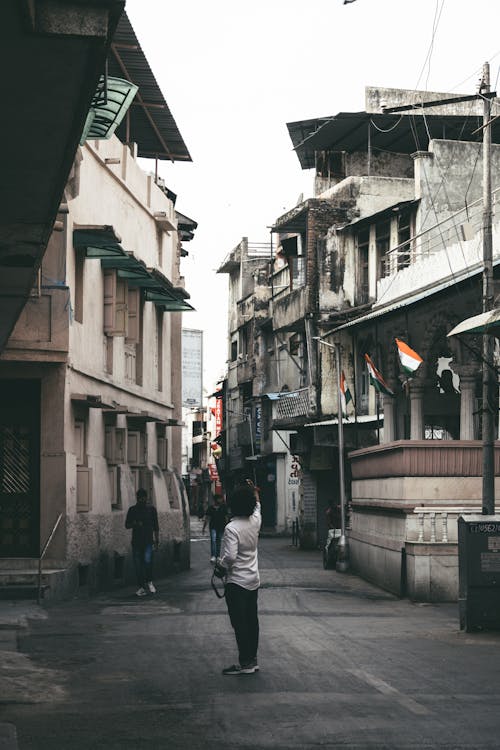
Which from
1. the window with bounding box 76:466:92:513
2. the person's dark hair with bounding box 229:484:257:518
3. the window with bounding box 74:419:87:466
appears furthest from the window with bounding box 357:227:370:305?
the person's dark hair with bounding box 229:484:257:518

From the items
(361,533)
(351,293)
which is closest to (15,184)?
(361,533)

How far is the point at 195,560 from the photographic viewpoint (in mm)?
39344

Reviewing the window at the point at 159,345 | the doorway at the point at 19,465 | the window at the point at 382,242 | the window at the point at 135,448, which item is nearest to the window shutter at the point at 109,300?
the doorway at the point at 19,465

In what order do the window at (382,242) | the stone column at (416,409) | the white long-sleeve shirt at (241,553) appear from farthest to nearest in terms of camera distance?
the window at (382,242) → the stone column at (416,409) → the white long-sleeve shirt at (241,553)

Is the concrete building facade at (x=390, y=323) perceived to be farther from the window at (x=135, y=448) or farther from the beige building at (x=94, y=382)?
the beige building at (x=94, y=382)

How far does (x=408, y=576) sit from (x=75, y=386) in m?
6.90

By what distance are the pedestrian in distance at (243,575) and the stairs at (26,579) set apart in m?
8.30

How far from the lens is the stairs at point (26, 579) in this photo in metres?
19.7

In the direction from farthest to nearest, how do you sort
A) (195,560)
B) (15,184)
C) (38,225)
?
(195,560) < (38,225) < (15,184)

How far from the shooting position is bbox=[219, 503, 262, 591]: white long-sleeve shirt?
39.5 feet

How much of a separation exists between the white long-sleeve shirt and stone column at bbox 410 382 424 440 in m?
18.0

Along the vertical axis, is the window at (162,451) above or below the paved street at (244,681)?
above

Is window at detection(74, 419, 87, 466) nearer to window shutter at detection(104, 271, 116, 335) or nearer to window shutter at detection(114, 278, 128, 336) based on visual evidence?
window shutter at detection(104, 271, 116, 335)

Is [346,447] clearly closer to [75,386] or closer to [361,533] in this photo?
[361,533]
